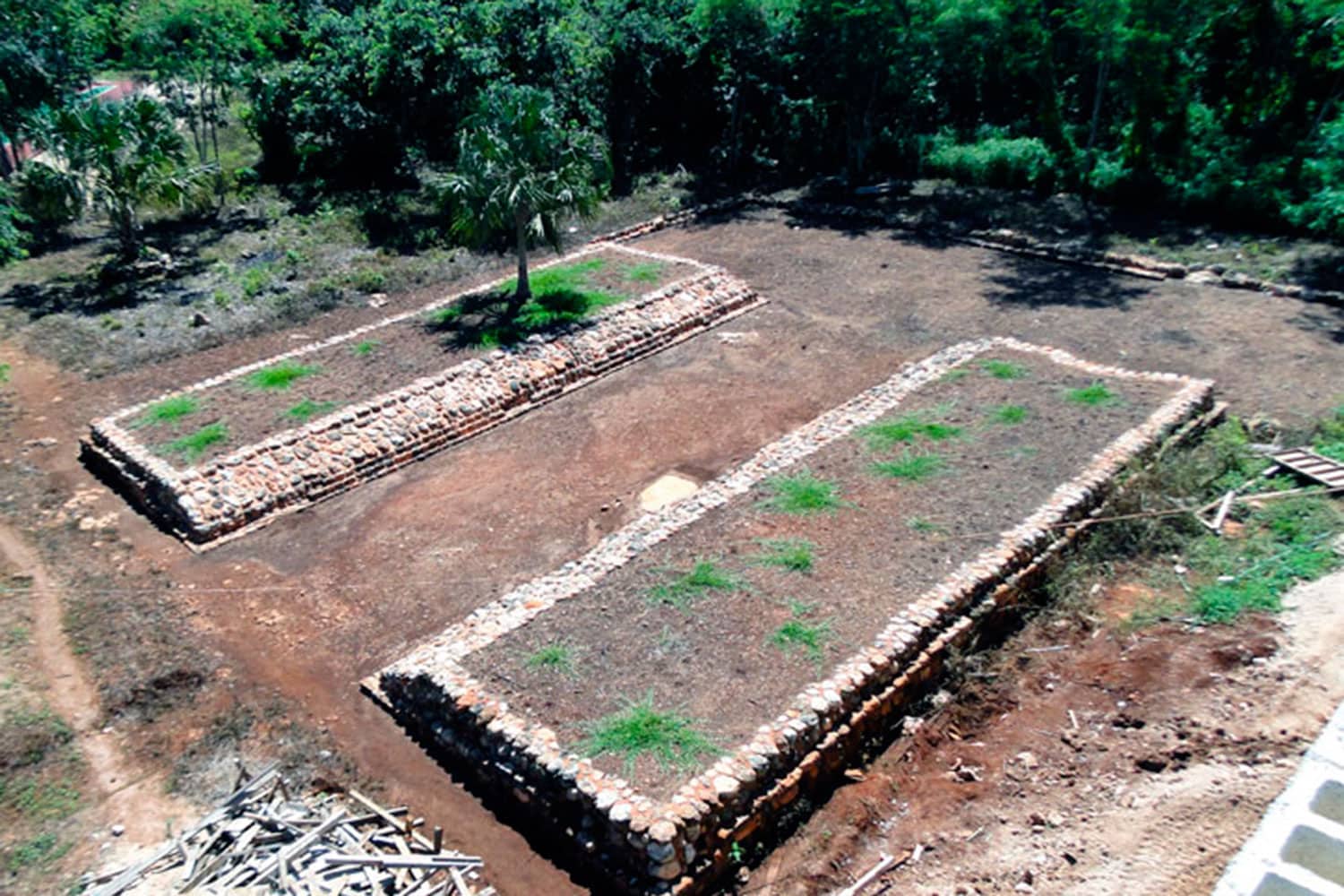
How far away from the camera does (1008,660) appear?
11.5 meters

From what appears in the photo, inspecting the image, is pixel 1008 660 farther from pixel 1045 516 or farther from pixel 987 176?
pixel 987 176

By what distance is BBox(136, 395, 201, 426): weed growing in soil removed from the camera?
16.0m

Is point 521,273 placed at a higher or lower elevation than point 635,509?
higher

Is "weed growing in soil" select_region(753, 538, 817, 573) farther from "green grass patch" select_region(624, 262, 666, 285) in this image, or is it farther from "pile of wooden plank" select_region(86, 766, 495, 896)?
"green grass patch" select_region(624, 262, 666, 285)

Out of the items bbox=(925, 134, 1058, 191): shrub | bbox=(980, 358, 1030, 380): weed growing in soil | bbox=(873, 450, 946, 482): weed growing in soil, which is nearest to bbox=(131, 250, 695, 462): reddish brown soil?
bbox=(980, 358, 1030, 380): weed growing in soil

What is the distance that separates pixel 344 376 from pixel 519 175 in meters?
4.78

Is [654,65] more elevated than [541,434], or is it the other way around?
[654,65]

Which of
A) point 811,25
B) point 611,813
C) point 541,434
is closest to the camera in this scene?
point 611,813

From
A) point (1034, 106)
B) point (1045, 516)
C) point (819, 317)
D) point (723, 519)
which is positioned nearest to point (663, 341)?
point (819, 317)

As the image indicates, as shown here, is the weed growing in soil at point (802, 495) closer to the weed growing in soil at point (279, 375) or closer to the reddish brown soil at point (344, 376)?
the reddish brown soil at point (344, 376)

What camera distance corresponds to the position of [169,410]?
1616cm

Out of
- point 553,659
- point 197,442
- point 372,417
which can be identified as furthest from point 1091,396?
point 197,442

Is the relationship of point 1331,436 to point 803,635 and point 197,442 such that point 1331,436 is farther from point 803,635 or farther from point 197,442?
point 197,442

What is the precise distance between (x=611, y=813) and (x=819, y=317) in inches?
528
